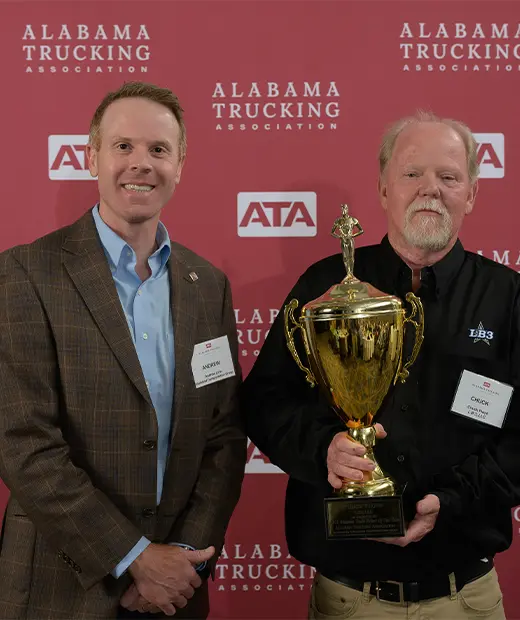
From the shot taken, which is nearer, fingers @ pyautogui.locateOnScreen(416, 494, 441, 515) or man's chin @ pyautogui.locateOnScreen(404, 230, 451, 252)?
fingers @ pyautogui.locateOnScreen(416, 494, 441, 515)

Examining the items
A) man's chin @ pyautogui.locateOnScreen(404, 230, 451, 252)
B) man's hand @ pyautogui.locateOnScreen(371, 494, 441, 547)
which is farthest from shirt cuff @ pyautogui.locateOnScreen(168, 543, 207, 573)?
man's chin @ pyautogui.locateOnScreen(404, 230, 451, 252)

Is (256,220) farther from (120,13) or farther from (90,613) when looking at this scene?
(90,613)

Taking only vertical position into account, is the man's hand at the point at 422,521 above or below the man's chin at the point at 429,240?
below

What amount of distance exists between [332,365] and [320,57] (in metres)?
1.23

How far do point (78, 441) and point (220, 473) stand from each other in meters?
0.39

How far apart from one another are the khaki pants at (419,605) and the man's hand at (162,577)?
37 centimetres

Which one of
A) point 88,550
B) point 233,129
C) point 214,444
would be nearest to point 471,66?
point 233,129

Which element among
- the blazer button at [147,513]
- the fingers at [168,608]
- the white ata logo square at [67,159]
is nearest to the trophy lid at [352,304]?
the blazer button at [147,513]

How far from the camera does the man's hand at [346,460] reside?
6.01 feet

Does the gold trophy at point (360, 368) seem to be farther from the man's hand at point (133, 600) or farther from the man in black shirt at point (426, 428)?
the man's hand at point (133, 600)

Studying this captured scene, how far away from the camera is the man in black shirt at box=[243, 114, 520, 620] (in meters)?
1.96

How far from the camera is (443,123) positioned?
2.17m

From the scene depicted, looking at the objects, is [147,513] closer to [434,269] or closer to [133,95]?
[434,269]

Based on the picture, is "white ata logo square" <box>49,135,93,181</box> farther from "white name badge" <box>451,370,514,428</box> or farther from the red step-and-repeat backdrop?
"white name badge" <box>451,370,514,428</box>
